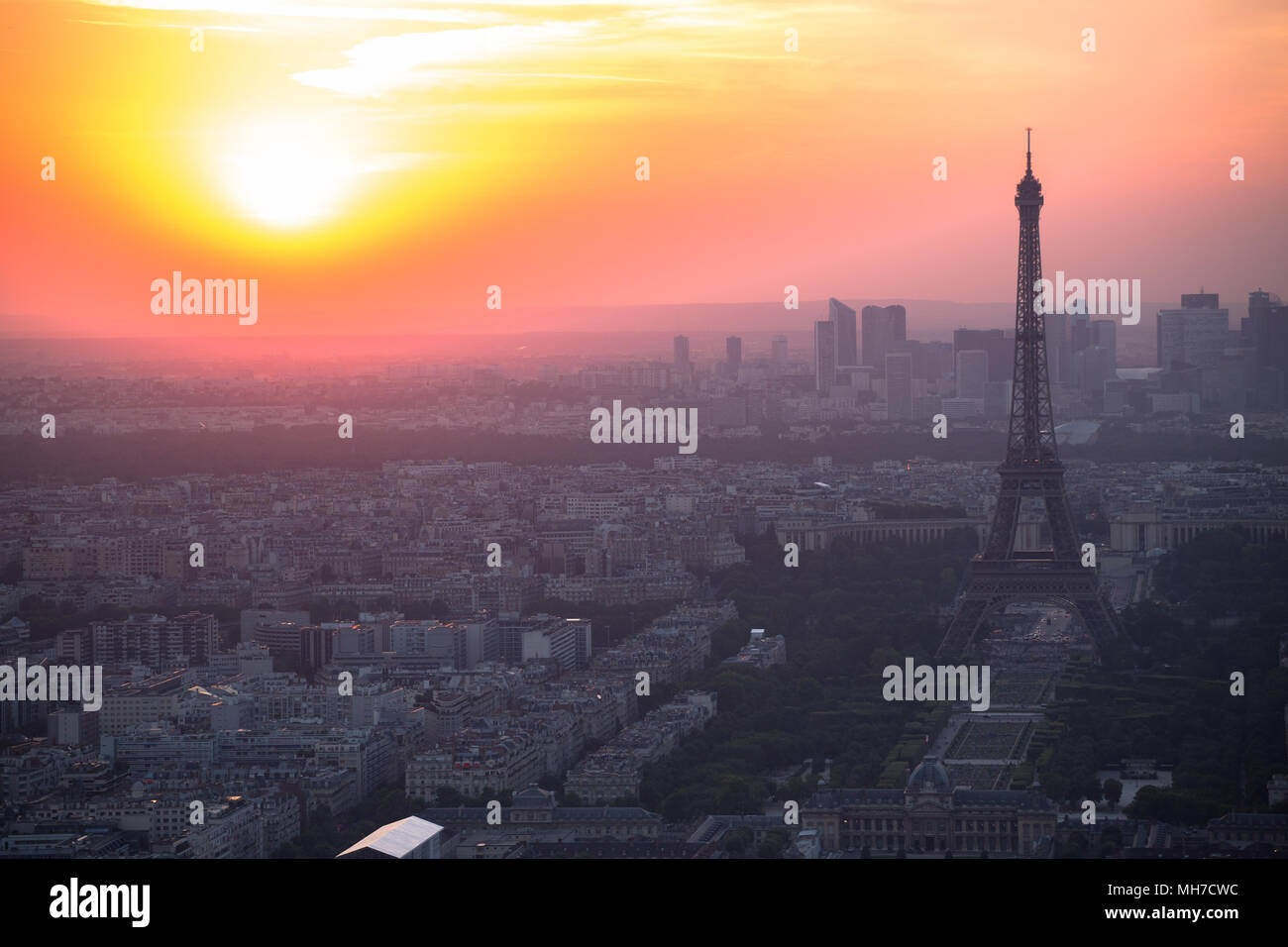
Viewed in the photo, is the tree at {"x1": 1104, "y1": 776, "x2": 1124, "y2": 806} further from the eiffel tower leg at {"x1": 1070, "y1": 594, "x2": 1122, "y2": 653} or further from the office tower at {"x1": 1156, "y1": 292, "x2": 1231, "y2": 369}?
the office tower at {"x1": 1156, "y1": 292, "x2": 1231, "y2": 369}

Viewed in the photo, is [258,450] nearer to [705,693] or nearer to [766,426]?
[766,426]

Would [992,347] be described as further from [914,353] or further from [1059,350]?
[914,353]

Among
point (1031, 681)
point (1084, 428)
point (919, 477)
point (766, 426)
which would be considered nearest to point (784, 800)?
point (1031, 681)

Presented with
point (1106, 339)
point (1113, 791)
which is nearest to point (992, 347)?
→ point (1106, 339)

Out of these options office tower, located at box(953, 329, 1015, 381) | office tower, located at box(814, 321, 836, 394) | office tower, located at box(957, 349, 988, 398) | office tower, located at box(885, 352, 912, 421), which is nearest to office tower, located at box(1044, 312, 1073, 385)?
office tower, located at box(953, 329, 1015, 381)

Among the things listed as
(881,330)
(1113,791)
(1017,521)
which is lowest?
(1113,791)
